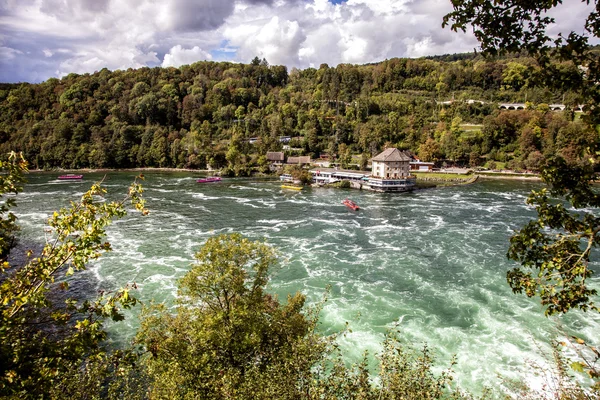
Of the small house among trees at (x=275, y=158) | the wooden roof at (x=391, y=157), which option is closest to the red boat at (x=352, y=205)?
the wooden roof at (x=391, y=157)

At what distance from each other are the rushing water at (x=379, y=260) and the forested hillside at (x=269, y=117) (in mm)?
27769

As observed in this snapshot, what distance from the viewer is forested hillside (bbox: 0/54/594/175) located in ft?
257

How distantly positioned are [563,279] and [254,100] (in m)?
117

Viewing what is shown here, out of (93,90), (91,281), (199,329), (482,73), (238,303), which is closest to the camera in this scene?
(199,329)

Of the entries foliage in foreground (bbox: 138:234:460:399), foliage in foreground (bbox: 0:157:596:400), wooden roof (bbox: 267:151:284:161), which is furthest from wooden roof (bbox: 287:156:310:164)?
foliage in foreground (bbox: 138:234:460:399)

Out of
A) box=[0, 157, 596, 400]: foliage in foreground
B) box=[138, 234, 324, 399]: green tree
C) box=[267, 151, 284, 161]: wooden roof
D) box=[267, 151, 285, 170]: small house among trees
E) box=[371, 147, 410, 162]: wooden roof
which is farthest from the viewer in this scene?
box=[267, 151, 284, 161]: wooden roof

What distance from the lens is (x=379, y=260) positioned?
27.3 meters

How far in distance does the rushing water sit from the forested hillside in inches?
1093

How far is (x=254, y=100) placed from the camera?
116 metres

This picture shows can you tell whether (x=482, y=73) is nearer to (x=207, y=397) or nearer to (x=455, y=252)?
(x=455, y=252)

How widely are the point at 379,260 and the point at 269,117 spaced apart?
81841 mm

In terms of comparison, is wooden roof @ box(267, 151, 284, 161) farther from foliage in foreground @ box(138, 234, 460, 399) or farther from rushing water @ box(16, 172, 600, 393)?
foliage in foreground @ box(138, 234, 460, 399)

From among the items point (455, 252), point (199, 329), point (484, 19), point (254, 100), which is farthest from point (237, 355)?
point (254, 100)

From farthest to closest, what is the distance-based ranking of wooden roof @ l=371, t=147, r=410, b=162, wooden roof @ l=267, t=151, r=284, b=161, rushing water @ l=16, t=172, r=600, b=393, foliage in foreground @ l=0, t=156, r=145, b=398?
wooden roof @ l=267, t=151, r=284, b=161, wooden roof @ l=371, t=147, r=410, b=162, rushing water @ l=16, t=172, r=600, b=393, foliage in foreground @ l=0, t=156, r=145, b=398
